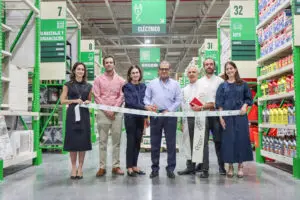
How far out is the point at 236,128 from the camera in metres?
4.25

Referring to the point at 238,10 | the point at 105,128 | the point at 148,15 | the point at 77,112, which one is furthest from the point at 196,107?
the point at 148,15

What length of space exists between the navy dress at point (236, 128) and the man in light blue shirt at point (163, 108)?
60 centimetres

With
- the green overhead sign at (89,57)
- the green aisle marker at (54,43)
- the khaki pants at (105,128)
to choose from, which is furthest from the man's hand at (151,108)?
the green overhead sign at (89,57)

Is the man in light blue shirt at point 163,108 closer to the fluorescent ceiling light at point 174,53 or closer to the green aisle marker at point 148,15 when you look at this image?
the green aisle marker at point 148,15

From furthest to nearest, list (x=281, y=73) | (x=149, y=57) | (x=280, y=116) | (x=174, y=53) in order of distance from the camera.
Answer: (x=174, y=53) → (x=149, y=57) → (x=281, y=73) → (x=280, y=116)

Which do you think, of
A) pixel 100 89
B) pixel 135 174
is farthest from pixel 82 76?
pixel 135 174

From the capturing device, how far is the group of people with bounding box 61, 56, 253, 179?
13.8 ft

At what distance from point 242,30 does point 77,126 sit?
4467mm

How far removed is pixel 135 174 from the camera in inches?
172

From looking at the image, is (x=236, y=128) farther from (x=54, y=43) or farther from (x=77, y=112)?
(x=54, y=43)

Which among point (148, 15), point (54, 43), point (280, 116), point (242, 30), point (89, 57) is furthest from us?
point (89, 57)

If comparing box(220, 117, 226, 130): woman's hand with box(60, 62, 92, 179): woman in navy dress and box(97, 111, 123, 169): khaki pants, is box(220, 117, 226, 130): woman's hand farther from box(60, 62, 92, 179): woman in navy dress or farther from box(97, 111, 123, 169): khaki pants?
box(60, 62, 92, 179): woman in navy dress

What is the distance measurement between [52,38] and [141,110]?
394 centimetres

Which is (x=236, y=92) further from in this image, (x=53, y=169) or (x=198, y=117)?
(x=53, y=169)
